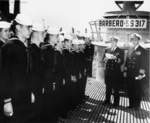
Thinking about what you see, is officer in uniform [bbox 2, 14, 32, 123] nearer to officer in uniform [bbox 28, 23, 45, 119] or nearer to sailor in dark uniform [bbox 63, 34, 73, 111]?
officer in uniform [bbox 28, 23, 45, 119]

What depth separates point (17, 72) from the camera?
136 inches

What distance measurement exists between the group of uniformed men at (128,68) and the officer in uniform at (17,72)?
12.7 ft

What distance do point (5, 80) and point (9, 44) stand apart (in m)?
0.37

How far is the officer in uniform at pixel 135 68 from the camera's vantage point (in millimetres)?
7273

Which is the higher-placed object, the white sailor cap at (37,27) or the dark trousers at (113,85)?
the white sailor cap at (37,27)

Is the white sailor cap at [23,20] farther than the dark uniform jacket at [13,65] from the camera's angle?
Yes

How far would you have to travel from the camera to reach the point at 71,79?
6.21 metres

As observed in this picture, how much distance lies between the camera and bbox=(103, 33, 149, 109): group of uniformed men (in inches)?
287

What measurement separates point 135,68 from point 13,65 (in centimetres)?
433

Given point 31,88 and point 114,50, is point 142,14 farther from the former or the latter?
point 31,88

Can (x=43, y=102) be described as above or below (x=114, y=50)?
below

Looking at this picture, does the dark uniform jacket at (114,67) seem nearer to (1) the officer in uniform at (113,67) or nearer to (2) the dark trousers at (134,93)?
(1) the officer in uniform at (113,67)

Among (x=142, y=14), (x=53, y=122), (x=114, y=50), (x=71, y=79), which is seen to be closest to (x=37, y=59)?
(x=53, y=122)

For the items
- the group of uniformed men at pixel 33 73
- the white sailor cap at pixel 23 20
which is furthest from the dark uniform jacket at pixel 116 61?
the white sailor cap at pixel 23 20
